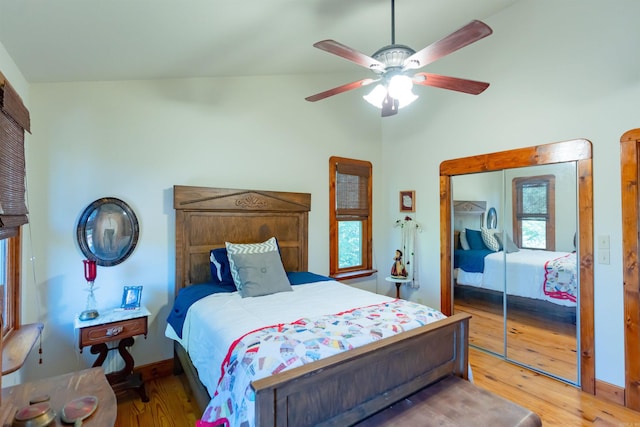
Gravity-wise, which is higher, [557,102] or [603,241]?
[557,102]

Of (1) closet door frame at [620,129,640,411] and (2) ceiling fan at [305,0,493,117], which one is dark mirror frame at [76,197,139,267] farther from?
(1) closet door frame at [620,129,640,411]

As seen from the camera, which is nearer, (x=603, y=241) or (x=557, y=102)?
(x=603, y=241)

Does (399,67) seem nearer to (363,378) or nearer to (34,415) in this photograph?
(363,378)

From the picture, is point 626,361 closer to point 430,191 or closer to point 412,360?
point 412,360

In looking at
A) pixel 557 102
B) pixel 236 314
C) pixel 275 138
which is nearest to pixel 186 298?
pixel 236 314

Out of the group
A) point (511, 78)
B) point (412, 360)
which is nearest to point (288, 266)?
point (412, 360)

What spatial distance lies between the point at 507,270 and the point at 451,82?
2079 mm

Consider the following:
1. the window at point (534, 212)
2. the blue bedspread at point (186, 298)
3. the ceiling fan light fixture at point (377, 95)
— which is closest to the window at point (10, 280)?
the blue bedspread at point (186, 298)

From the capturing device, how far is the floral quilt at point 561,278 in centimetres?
275

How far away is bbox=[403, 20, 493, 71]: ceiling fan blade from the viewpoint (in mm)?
1561

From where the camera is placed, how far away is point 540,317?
9.94 feet

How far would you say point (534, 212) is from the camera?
9.84ft

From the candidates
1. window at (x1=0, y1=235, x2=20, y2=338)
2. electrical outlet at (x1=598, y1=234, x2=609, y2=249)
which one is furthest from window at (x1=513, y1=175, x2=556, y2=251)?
window at (x1=0, y1=235, x2=20, y2=338)

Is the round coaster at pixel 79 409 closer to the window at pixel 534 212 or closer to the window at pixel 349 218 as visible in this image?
the window at pixel 349 218
